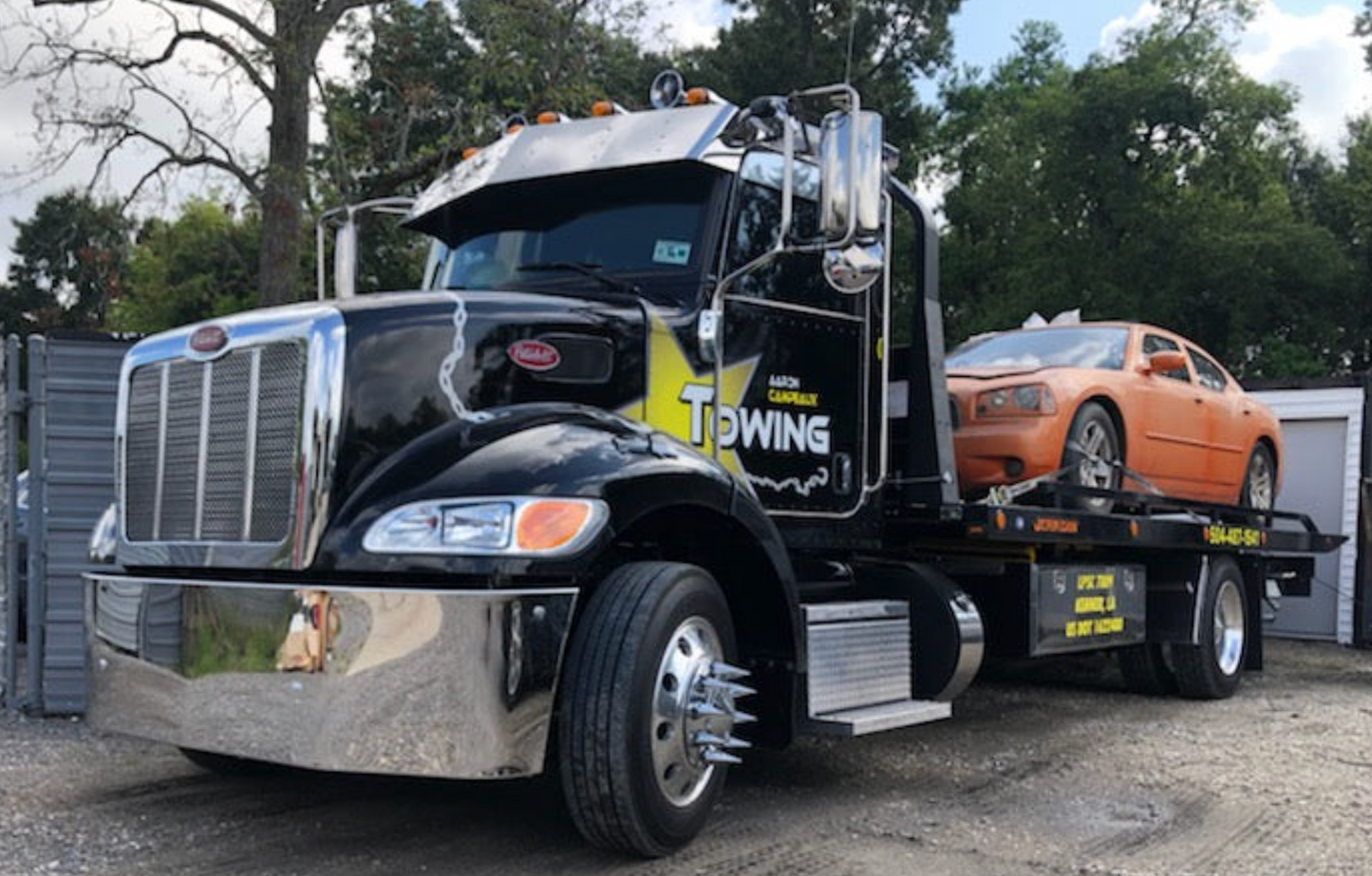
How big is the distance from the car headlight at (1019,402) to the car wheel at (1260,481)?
3.02 meters

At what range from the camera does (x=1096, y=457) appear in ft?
25.8

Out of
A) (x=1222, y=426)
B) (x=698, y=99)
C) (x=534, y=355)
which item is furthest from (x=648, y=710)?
(x=1222, y=426)

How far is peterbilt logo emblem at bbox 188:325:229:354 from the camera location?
186 inches

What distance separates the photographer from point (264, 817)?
5215 millimetres

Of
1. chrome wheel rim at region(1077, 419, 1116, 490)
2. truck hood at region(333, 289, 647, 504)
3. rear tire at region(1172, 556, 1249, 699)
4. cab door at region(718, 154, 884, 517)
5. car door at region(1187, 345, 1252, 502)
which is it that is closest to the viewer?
truck hood at region(333, 289, 647, 504)

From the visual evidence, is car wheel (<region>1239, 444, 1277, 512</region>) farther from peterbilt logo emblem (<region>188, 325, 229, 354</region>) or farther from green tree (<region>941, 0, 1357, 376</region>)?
green tree (<region>941, 0, 1357, 376</region>)

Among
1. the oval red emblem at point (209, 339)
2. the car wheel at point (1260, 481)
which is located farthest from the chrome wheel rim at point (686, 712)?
the car wheel at point (1260, 481)

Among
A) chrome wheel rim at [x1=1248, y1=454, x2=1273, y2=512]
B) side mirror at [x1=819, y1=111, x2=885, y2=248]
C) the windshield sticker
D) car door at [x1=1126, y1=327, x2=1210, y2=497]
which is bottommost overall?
chrome wheel rim at [x1=1248, y1=454, x2=1273, y2=512]

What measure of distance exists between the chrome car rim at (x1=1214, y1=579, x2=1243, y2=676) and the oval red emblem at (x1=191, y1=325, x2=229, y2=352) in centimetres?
685

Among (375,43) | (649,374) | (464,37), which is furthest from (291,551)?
(464,37)

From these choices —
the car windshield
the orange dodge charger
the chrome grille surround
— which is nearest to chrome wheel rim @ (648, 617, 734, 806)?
the chrome grille surround

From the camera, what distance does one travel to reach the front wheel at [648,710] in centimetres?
429

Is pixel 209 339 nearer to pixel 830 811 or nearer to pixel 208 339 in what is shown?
pixel 208 339

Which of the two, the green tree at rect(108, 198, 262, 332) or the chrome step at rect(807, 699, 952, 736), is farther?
the green tree at rect(108, 198, 262, 332)
